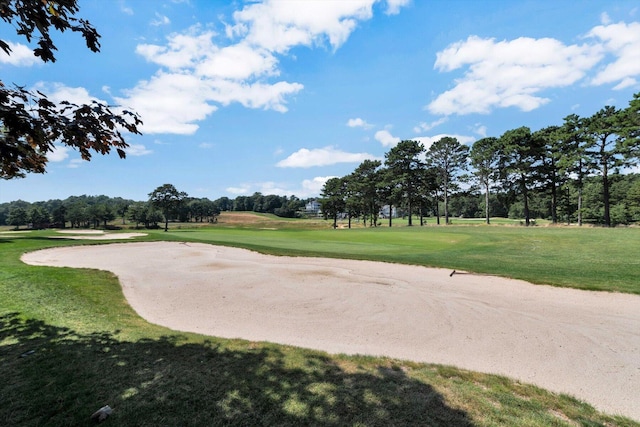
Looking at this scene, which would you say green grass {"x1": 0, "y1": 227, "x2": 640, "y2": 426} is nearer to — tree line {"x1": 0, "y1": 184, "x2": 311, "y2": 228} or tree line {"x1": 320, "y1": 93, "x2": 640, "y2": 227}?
tree line {"x1": 320, "y1": 93, "x2": 640, "y2": 227}

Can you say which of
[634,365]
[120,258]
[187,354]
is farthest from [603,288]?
[120,258]

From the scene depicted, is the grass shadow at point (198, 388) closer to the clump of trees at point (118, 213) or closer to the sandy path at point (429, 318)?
the sandy path at point (429, 318)

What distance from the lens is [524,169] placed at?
4644 cm

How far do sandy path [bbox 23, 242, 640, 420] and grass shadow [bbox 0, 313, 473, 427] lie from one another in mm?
1753

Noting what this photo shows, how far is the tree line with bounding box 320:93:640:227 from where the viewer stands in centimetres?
3816

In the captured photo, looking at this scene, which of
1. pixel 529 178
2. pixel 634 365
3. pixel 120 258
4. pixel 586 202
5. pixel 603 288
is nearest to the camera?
pixel 634 365

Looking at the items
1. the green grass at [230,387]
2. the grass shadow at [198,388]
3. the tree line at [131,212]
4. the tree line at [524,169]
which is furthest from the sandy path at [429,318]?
the tree line at [131,212]

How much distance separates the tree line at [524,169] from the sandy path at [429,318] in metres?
38.9

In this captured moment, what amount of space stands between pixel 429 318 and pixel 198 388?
6.29 meters

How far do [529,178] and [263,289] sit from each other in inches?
2068

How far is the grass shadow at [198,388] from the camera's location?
10.8ft

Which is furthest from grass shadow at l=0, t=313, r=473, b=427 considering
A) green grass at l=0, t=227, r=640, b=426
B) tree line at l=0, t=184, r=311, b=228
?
tree line at l=0, t=184, r=311, b=228

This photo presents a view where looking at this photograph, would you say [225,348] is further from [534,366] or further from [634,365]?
[634,365]

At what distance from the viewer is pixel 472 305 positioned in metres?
8.96
